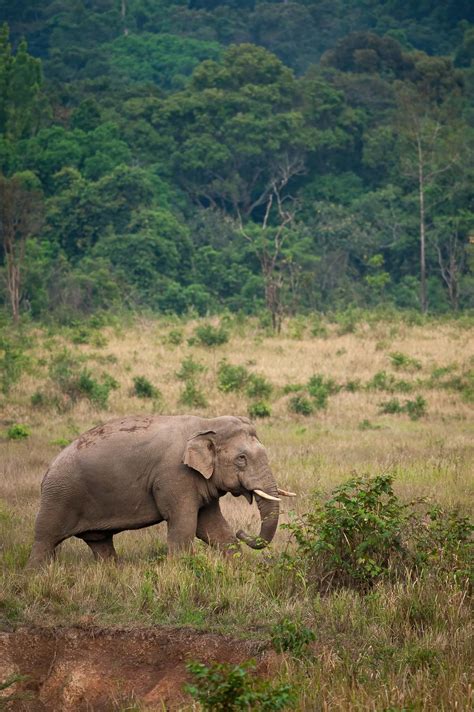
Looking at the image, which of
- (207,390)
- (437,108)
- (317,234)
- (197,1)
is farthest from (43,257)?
(197,1)

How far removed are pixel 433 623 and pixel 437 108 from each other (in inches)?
1777

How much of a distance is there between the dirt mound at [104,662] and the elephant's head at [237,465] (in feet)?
5.11

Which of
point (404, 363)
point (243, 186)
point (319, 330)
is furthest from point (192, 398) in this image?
point (243, 186)

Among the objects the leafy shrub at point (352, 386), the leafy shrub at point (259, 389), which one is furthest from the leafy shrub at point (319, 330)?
the leafy shrub at point (259, 389)

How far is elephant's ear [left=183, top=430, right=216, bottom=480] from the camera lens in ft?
29.3

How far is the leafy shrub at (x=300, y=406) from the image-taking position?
18359 millimetres

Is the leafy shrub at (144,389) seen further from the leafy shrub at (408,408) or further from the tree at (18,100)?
the tree at (18,100)

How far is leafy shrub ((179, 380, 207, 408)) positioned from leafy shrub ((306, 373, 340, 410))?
1729 mm

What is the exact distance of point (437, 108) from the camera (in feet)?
165

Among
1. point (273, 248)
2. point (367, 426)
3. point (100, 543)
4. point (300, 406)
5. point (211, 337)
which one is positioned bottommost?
point (273, 248)

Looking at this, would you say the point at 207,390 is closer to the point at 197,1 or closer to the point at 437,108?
the point at 437,108

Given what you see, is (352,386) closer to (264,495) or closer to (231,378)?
(231,378)

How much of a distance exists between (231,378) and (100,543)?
425 inches

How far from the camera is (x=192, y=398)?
1884 centimetres
